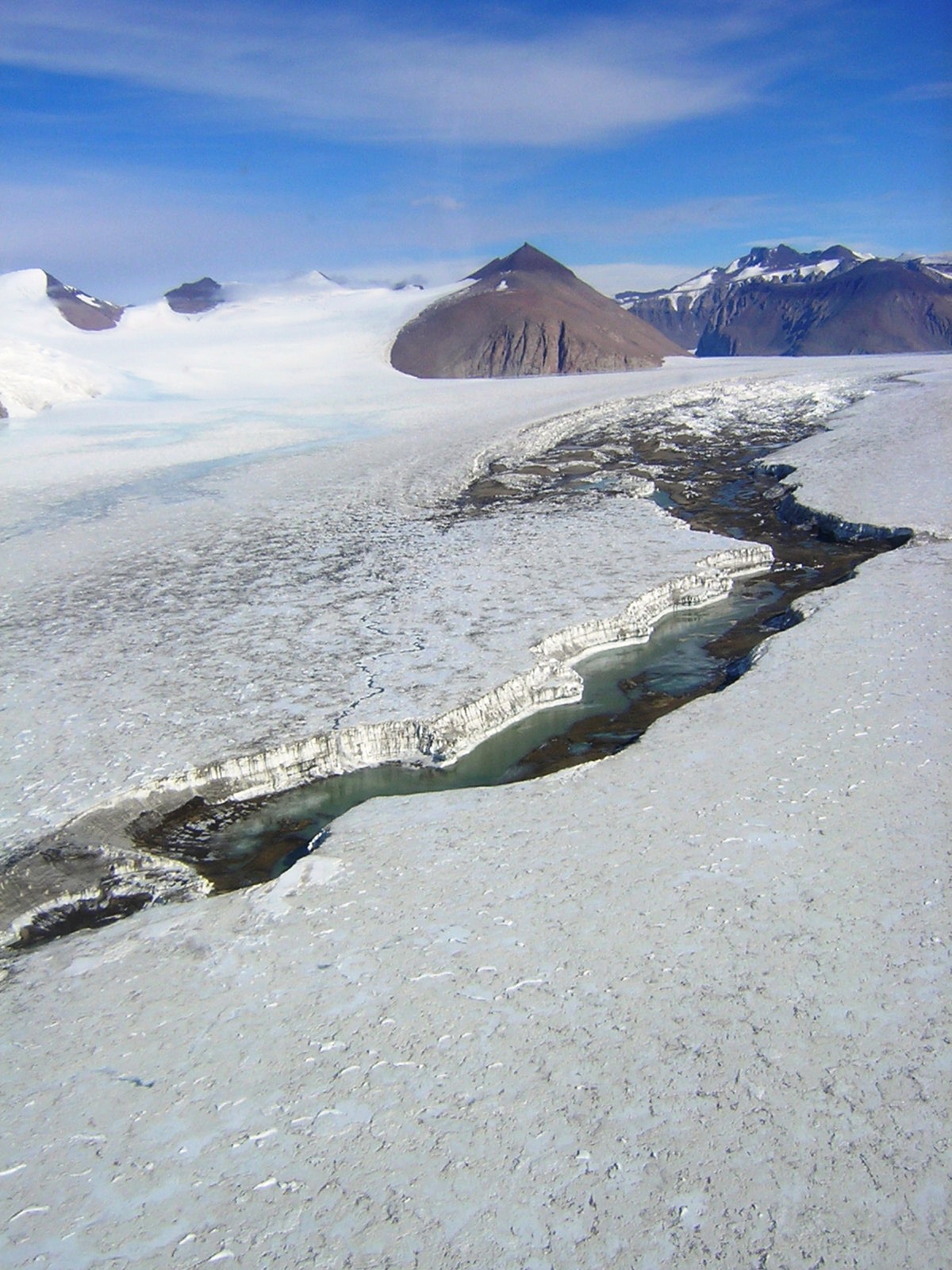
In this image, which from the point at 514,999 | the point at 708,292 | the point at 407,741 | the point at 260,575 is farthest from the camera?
the point at 708,292

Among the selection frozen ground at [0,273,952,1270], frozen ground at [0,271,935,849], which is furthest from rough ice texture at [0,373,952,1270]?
frozen ground at [0,271,935,849]

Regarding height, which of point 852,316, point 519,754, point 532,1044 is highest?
point 852,316

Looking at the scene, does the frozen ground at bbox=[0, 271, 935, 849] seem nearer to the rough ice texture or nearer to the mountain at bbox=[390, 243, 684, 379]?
the rough ice texture

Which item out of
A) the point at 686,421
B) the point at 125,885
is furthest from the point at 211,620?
the point at 686,421

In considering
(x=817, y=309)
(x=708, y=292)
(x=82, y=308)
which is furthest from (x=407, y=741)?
(x=708, y=292)

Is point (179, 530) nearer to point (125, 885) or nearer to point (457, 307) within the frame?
point (125, 885)

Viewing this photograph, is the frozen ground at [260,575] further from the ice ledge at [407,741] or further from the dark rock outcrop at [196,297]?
the dark rock outcrop at [196,297]

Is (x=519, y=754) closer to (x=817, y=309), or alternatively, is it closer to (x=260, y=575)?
(x=260, y=575)
